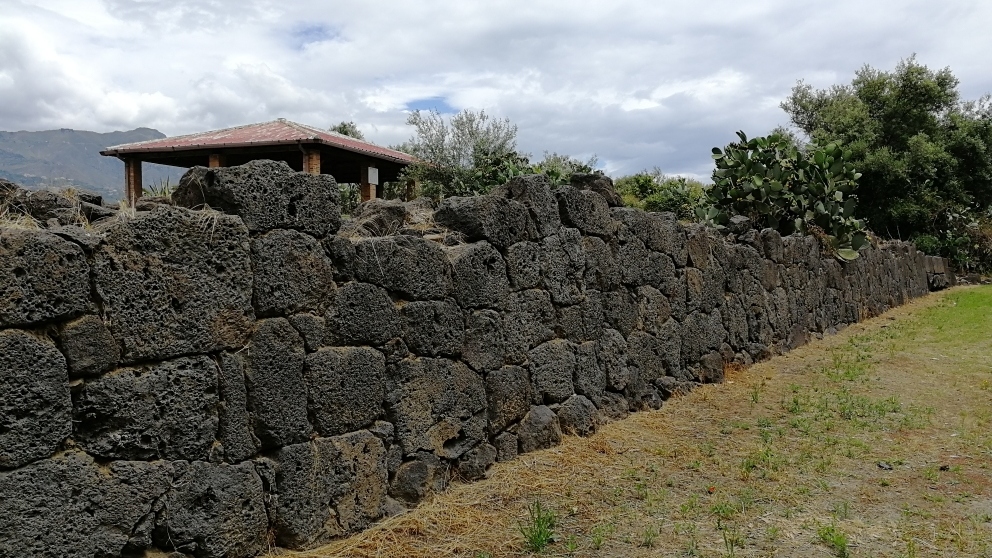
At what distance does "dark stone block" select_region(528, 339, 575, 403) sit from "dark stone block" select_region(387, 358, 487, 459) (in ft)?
2.38

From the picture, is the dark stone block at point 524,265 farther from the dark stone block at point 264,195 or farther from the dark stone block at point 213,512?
the dark stone block at point 213,512

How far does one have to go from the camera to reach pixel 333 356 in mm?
4043

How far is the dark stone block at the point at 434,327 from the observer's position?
459cm

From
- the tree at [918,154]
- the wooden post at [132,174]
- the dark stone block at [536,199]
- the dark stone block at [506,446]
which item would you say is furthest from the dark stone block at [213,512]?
the tree at [918,154]

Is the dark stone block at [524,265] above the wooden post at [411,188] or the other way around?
the other way around

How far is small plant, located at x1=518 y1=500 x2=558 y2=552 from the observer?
4.00 metres

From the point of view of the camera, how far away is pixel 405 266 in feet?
14.9

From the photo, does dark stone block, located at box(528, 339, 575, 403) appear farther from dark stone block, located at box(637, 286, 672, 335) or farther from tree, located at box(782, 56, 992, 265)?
tree, located at box(782, 56, 992, 265)

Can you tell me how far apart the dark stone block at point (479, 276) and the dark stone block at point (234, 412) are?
68.8 inches

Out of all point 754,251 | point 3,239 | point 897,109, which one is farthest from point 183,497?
point 897,109

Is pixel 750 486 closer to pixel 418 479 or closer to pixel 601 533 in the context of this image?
pixel 601 533

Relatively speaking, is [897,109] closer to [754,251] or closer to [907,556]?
[754,251]

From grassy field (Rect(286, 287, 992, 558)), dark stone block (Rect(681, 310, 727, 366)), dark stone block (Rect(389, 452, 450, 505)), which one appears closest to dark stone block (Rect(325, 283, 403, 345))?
dark stone block (Rect(389, 452, 450, 505))

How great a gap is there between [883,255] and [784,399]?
10.5 m
